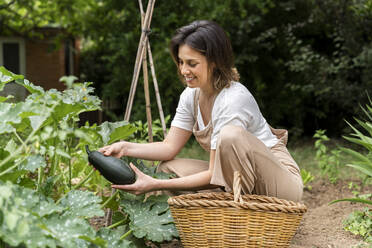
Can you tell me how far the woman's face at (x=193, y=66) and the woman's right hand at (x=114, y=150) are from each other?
491 millimetres

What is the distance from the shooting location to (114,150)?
2.44 metres

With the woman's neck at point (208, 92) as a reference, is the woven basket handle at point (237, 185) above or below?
below

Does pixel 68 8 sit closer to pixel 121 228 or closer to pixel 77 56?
pixel 77 56

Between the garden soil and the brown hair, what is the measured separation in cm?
96

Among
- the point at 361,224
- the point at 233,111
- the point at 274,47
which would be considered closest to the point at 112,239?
the point at 233,111

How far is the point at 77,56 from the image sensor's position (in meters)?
10.8

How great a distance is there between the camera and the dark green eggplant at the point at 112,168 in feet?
7.25

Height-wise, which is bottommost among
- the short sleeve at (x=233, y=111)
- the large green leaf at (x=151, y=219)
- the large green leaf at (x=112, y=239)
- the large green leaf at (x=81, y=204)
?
the large green leaf at (x=151, y=219)

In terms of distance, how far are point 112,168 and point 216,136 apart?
0.53 m

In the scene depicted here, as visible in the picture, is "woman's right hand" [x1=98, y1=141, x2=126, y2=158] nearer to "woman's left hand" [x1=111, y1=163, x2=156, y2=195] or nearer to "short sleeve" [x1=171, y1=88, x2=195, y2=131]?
"woman's left hand" [x1=111, y1=163, x2=156, y2=195]

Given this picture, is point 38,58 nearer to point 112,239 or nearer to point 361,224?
point 361,224

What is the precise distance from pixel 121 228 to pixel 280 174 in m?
0.86

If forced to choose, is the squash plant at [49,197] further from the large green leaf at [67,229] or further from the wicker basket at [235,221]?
the wicker basket at [235,221]

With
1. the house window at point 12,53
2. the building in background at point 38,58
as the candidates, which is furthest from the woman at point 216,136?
the house window at point 12,53
